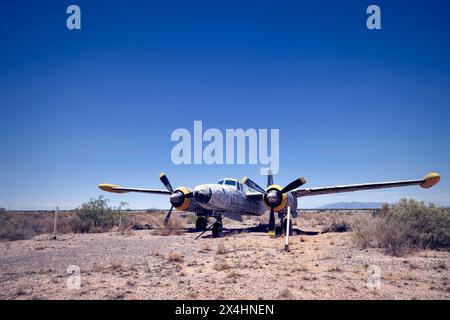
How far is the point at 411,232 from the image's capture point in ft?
39.1

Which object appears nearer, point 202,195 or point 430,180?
point 430,180

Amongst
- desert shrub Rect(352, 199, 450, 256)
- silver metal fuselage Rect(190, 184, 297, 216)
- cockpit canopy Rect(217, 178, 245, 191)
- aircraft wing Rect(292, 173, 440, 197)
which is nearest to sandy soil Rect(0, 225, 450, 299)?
desert shrub Rect(352, 199, 450, 256)

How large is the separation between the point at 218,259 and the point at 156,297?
459cm

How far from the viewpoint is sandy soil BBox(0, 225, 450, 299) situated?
592 cm

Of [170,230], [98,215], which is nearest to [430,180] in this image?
[170,230]

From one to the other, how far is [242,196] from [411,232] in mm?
10883

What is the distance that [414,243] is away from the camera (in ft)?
38.2

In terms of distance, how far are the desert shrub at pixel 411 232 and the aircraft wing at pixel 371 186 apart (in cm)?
141

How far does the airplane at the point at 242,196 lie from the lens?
1485 centimetres

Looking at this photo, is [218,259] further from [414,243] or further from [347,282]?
[414,243]

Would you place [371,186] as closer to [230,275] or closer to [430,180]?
[430,180]

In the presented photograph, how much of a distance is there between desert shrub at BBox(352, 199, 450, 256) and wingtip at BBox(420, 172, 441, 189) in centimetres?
126

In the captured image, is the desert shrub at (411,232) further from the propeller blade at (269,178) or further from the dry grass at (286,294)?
the propeller blade at (269,178)
